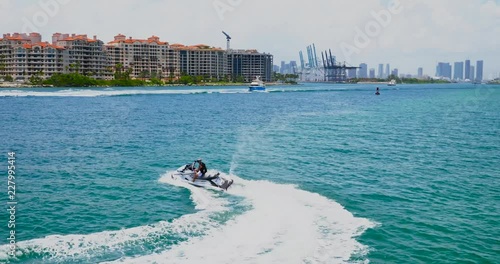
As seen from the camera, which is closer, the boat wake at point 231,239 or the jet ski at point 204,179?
the boat wake at point 231,239

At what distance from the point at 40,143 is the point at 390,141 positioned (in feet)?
108

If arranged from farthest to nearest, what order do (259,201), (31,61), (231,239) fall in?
(31,61) < (259,201) < (231,239)

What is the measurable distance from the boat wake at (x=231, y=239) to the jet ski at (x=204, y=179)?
7.94ft

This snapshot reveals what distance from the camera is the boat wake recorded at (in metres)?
16.8

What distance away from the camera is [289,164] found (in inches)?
1341

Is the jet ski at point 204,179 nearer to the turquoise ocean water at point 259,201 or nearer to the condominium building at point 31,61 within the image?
the turquoise ocean water at point 259,201

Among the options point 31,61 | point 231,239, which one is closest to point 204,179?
point 231,239

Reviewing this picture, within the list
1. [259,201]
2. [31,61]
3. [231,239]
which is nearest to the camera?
[231,239]

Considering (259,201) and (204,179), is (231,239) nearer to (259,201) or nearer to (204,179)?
(259,201)

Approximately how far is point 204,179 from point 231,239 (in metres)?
8.60

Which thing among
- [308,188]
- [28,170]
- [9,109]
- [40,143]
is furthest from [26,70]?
[308,188]

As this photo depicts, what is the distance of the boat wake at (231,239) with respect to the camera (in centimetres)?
1678

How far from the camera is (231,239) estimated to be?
18531 millimetres

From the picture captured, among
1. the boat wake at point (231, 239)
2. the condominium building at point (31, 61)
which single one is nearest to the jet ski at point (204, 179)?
the boat wake at point (231, 239)
